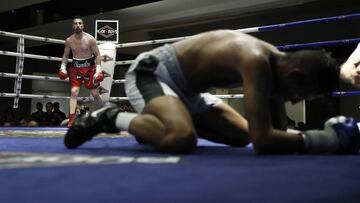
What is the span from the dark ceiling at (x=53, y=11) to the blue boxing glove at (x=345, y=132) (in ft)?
18.6

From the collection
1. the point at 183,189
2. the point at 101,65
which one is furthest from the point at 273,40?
the point at 183,189

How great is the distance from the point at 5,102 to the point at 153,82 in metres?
10.4

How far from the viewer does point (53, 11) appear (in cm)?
789

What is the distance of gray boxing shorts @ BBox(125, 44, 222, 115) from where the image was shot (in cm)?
167

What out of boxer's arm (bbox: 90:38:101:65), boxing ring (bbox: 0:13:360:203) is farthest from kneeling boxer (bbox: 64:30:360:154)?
boxer's arm (bbox: 90:38:101:65)

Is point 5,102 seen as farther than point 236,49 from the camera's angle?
Yes

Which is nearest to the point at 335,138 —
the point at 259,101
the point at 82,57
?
the point at 259,101

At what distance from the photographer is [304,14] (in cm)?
791

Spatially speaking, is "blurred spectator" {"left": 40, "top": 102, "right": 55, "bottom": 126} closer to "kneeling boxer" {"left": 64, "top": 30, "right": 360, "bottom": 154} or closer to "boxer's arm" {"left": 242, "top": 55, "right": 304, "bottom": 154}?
"kneeling boxer" {"left": 64, "top": 30, "right": 360, "bottom": 154}

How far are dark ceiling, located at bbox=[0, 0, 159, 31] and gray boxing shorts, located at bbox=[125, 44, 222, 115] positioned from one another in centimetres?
529

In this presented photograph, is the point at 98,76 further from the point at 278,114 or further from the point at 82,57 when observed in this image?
the point at 278,114

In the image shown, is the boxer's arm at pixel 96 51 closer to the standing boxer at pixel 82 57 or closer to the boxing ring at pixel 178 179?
the standing boxer at pixel 82 57

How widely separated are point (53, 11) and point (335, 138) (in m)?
7.12

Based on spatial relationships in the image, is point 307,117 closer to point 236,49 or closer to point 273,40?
point 273,40
